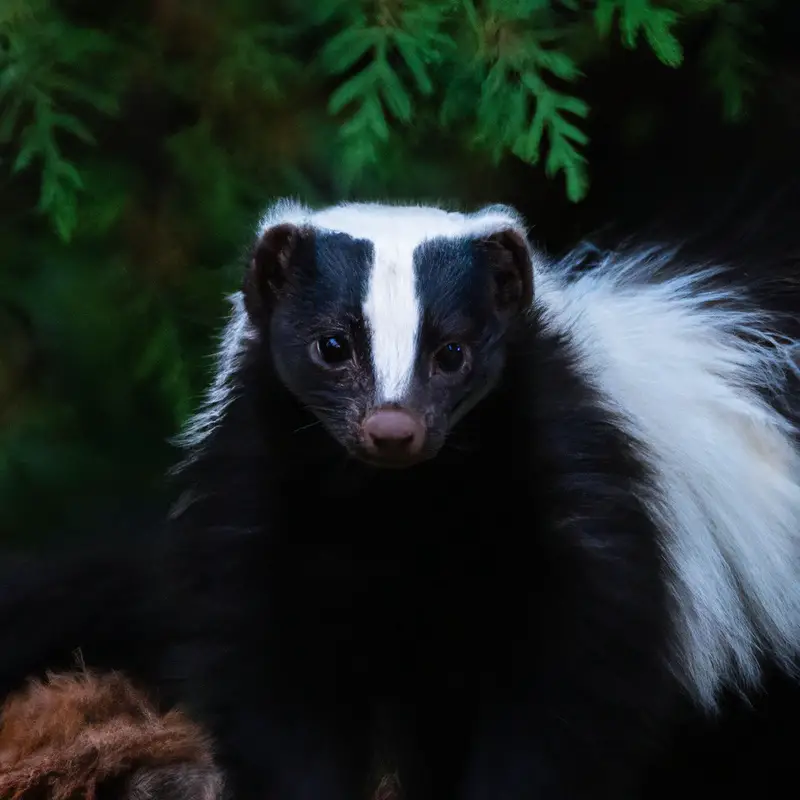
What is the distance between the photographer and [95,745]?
291 centimetres

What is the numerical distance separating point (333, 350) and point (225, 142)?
1138 millimetres

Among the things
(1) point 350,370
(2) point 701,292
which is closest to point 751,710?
(2) point 701,292

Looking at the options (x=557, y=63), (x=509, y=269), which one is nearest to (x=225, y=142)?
(x=557, y=63)

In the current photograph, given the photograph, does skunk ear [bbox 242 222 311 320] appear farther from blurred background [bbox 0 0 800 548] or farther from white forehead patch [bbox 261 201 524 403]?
blurred background [bbox 0 0 800 548]

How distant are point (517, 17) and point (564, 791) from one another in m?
1.65

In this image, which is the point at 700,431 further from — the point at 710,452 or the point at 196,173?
the point at 196,173

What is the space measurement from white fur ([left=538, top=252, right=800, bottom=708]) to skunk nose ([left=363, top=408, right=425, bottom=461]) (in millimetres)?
600

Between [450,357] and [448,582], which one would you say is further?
[448,582]

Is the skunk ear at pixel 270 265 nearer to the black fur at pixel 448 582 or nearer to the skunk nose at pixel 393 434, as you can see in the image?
the black fur at pixel 448 582

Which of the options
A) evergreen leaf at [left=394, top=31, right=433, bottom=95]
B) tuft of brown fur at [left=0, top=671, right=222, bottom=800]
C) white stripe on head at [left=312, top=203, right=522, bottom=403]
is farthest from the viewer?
tuft of brown fur at [left=0, top=671, right=222, bottom=800]

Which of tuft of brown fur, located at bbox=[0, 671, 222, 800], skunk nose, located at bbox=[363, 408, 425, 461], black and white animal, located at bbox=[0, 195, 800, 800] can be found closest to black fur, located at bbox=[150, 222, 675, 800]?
black and white animal, located at bbox=[0, 195, 800, 800]

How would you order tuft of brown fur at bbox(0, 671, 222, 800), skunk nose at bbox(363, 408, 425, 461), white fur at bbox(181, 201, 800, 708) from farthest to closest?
tuft of brown fur at bbox(0, 671, 222, 800) → white fur at bbox(181, 201, 800, 708) → skunk nose at bbox(363, 408, 425, 461)

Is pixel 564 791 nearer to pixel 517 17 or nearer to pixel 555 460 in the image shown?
pixel 555 460

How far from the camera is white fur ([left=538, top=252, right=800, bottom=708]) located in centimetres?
259
